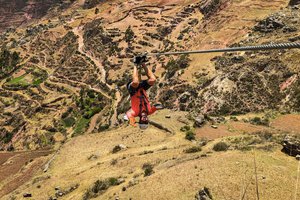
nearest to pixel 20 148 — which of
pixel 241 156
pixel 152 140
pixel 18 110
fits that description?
pixel 18 110

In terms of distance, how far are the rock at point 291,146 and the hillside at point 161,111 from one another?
2.27 feet

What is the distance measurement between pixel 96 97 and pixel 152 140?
47.3 metres

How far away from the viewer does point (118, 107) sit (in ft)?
246

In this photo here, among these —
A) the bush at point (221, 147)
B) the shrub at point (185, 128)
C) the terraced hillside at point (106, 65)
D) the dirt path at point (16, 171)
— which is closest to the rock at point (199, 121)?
the shrub at point (185, 128)

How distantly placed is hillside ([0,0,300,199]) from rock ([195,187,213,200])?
19cm

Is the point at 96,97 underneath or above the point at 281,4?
underneath

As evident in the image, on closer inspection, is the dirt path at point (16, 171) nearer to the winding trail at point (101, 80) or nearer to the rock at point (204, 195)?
the winding trail at point (101, 80)

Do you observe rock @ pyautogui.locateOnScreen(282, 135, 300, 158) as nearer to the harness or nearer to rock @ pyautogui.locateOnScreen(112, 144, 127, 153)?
the harness

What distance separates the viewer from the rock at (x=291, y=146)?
28406 mm

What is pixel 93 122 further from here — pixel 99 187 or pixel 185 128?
pixel 99 187

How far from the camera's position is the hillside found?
27.6 m

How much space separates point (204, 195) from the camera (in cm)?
2247

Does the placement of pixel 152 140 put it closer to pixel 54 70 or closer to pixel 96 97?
pixel 96 97

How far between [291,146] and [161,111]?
30797 mm
